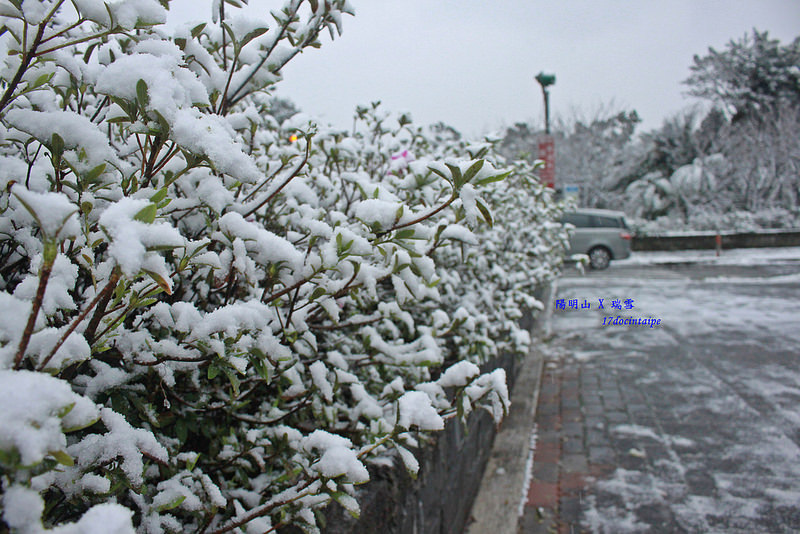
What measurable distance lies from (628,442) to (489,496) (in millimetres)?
1215

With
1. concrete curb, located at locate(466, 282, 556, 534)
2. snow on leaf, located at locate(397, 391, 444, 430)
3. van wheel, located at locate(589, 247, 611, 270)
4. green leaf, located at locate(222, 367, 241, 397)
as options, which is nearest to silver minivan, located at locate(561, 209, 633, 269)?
van wheel, located at locate(589, 247, 611, 270)

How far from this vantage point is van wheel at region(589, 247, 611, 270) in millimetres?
15047

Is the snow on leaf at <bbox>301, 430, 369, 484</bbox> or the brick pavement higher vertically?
the snow on leaf at <bbox>301, 430, 369, 484</bbox>

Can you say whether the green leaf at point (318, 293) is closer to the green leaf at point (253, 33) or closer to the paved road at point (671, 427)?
the green leaf at point (253, 33)

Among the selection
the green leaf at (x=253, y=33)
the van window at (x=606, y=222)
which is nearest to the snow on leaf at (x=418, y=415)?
the green leaf at (x=253, y=33)

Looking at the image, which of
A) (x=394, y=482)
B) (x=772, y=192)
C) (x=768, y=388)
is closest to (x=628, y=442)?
(x=768, y=388)


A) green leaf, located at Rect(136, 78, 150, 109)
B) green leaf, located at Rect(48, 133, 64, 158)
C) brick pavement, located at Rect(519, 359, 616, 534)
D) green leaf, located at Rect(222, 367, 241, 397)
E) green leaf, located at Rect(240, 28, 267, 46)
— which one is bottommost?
brick pavement, located at Rect(519, 359, 616, 534)

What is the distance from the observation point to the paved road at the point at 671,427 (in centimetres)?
272

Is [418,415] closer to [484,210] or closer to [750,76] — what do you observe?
[484,210]

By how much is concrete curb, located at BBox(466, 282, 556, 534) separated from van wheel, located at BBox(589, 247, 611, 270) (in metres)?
11.2

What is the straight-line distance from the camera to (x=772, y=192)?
2397 centimetres

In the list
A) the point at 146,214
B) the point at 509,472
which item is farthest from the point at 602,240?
the point at 146,214

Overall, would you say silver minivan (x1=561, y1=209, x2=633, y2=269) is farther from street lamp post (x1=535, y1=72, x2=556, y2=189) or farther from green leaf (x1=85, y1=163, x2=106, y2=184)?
green leaf (x1=85, y1=163, x2=106, y2=184)

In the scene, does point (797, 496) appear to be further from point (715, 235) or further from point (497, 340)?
point (715, 235)
